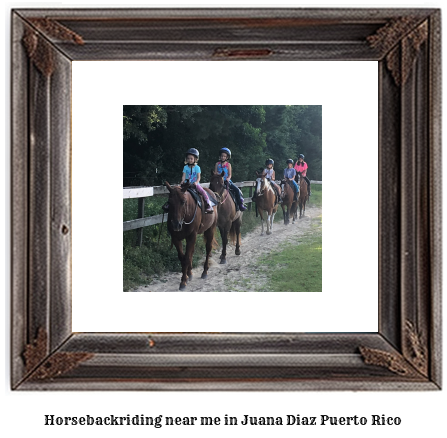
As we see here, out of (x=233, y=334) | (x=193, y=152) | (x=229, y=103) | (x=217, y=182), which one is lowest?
(x=233, y=334)

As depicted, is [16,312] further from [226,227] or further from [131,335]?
[226,227]

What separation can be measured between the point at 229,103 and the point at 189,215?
569 millimetres

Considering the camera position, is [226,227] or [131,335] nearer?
[131,335]

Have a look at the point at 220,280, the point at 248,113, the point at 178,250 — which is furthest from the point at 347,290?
the point at 248,113

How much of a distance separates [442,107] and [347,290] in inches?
36.8

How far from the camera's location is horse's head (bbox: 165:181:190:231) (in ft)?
6.72

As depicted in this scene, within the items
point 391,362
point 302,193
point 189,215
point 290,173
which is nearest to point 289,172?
point 290,173

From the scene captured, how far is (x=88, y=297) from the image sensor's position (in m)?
1.95

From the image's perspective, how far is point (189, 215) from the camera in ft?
6.79

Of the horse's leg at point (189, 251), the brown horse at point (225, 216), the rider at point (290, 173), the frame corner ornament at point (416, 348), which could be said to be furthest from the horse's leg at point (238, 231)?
the frame corner ornament at point (416, 348)

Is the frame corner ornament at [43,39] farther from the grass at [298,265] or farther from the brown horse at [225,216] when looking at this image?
the grass at [298,265]

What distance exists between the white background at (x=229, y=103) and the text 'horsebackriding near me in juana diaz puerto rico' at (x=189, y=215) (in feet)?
0.63

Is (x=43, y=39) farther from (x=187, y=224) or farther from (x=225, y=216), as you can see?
(x=225, y=216)

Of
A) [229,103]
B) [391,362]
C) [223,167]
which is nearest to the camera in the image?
[391,362]
